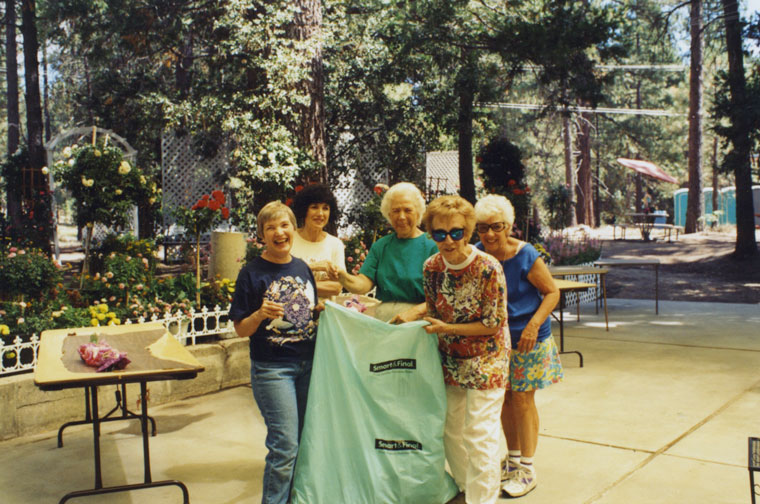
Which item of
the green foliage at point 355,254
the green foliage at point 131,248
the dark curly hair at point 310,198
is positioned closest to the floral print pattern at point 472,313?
the dark curly hair at point 310,198

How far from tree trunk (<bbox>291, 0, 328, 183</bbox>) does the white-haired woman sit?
5171 millimetres

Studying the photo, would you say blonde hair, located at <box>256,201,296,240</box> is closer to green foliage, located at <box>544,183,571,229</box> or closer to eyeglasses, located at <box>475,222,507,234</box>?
eyeglasses, located at <box>475,222,507,234</box>

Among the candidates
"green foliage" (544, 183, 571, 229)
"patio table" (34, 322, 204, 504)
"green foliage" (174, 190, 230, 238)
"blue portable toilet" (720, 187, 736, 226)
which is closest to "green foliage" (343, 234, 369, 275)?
"green foliage" (174, 190, 230, 238)

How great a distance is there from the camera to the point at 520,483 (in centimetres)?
389

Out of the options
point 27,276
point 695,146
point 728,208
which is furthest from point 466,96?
point 728,208

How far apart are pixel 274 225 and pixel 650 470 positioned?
2.61m

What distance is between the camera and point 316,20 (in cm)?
920

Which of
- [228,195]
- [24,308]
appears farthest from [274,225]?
[228,195]

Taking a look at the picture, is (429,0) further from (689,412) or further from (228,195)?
(689,412)

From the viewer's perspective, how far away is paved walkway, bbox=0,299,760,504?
3.99 meters

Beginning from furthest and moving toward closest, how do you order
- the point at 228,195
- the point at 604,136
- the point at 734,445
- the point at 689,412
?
the point at 604,136 → the point at 228,195 → the point at 689,412 → the point at 734,445

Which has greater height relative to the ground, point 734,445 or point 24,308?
point 24,308

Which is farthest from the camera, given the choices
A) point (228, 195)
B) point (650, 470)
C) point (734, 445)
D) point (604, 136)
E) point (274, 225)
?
point (604, 136)

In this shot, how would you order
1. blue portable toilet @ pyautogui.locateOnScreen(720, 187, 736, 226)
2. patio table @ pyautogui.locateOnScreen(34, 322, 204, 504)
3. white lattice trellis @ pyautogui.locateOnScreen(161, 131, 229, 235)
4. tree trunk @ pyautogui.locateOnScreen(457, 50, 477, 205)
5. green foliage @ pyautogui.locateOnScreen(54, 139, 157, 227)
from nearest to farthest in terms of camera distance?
patio table @ pyautogui.locateOnScreen(34, 322, 204, 504) < green foliage @ pyautogui.locateOnScreen(54, 139, 157, 227) < tree trunk @ pyautogui.locateOnScreen(457, 50, 477, 205) < white lattice trellis @ pyautogui.locateOnScreen(161, 131, 229, 235) < blue portable toilet @ pyautogui.locateOnScreen(720, 187, 736, 226)
